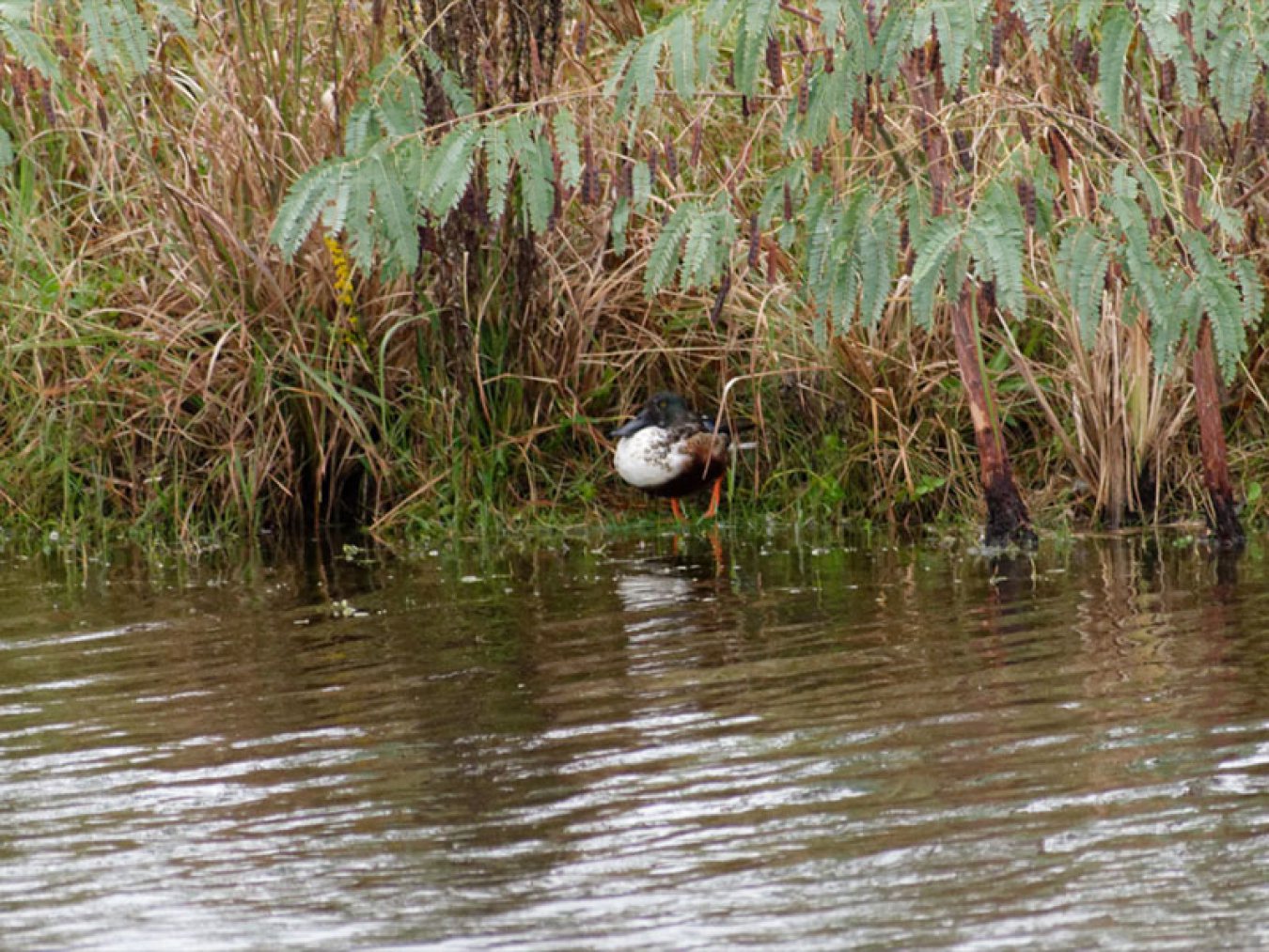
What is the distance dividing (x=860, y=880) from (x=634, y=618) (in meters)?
3.25

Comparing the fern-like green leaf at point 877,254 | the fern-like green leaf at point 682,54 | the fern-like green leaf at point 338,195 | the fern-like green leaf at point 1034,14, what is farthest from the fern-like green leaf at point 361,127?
the fern-like green leaf at point 1034,14

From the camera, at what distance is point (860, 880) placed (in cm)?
354

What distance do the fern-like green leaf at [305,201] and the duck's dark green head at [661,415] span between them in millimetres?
2612

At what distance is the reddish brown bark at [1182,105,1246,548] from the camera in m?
7.39

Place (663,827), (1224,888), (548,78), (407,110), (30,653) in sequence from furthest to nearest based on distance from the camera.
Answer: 1. (548,78)
2. (407,110)
3. (30,653)
4. (663,827)
5. (1224,888)

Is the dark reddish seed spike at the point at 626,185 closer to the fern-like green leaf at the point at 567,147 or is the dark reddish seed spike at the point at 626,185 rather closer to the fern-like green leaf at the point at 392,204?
the fern-like green leaf at the point at 567,147

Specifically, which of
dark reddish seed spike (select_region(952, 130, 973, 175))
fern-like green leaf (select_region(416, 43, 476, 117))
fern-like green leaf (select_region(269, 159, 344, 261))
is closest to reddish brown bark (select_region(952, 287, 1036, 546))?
dark reddish seed spike (select_region(952, 130, 973, 175))

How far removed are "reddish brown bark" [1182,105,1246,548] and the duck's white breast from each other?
208 centimetres

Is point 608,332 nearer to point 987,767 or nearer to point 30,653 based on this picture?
point 30,653

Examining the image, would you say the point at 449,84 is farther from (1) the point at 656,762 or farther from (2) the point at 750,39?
(1) the point at 656,762

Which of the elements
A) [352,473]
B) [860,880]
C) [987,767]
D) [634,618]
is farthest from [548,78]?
[860,880]

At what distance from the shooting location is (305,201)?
660 centimetres

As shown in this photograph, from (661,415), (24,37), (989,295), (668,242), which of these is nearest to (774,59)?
(668,242)

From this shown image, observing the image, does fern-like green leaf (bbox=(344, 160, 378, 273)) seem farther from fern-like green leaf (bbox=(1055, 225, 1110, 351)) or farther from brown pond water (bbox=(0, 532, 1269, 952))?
fern-like green leaf (bbox=(1055, 225, 1110, 351))
